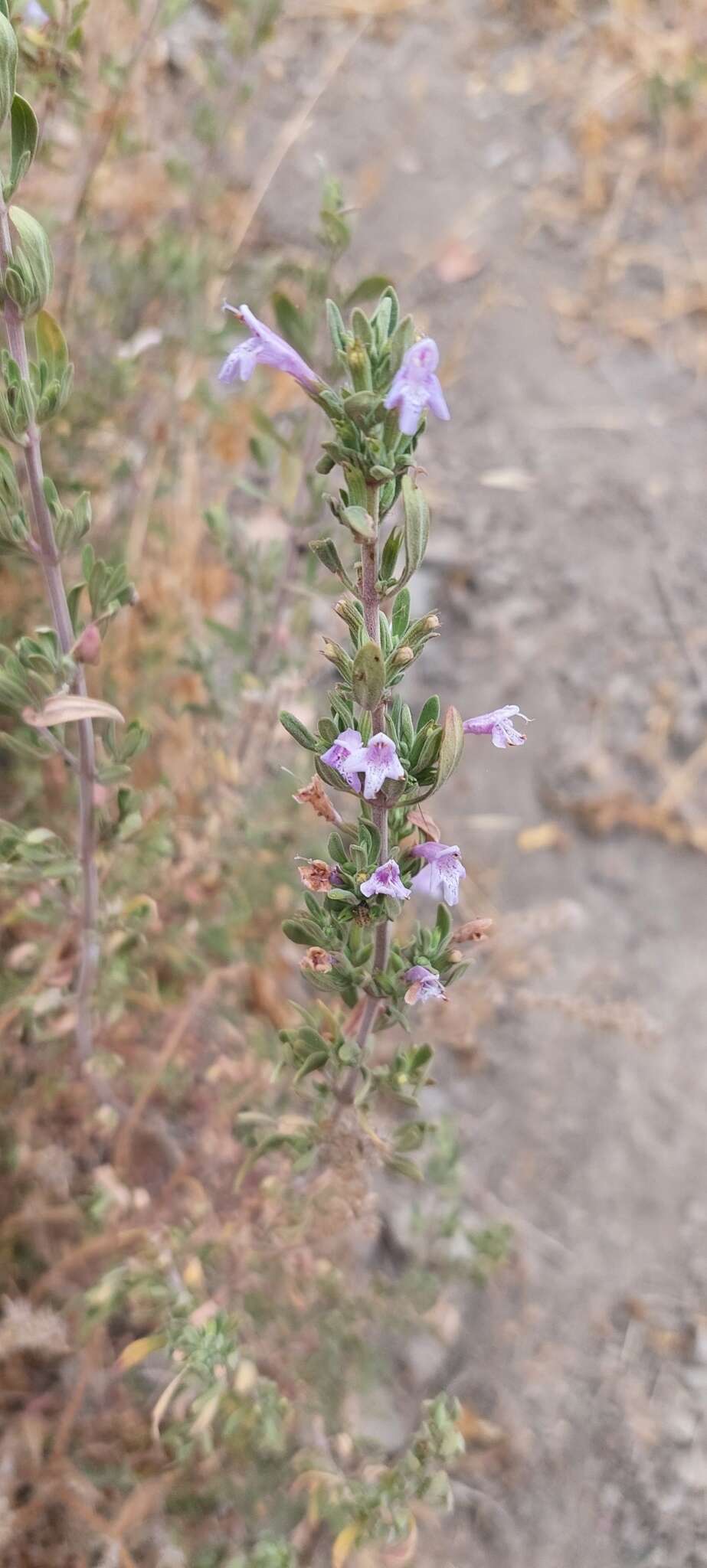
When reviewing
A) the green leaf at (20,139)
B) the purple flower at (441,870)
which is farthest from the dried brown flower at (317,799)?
the green leaf at (20,139)

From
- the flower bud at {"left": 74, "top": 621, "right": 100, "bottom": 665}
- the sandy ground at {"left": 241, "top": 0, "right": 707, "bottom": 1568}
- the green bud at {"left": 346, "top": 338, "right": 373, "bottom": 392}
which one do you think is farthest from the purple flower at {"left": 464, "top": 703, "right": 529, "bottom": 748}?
the sandy ground at {"left": 241, "top": 0, "right": 707, "bottom": 1568}

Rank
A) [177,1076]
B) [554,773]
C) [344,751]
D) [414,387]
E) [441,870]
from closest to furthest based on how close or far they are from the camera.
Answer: [414,387]
[344,751]
[441,870]
[177,1076]
[554,773]

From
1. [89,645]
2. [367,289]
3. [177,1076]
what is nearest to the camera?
[89,645]

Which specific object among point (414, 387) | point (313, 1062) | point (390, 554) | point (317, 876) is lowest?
point (313, 1062)

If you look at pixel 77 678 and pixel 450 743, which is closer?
pixel 450 743

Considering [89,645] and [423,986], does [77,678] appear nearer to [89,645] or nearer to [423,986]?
[89,645]

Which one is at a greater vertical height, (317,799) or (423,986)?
(317,799)

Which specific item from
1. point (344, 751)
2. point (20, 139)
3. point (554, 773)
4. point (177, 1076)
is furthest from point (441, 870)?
point (554, 773)

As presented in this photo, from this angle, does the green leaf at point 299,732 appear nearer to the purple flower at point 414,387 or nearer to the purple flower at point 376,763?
the purple flower at point 376,763
